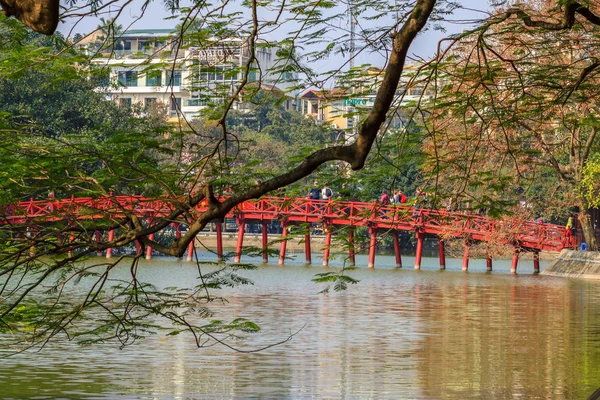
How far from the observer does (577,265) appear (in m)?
34.8

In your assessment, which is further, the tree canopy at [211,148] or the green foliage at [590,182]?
the green foliage at [590,182]

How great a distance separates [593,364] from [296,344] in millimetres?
4393

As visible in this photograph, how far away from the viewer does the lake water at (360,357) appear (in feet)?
41.4

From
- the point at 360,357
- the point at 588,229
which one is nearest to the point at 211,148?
the point at 360,357

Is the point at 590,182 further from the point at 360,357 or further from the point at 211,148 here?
the point at 211,148

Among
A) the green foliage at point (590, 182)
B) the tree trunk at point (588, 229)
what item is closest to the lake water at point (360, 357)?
the green foliage at point (590, 182)

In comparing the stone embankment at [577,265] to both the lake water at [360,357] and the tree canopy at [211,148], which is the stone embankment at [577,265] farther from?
the tree canopy at [211,148]

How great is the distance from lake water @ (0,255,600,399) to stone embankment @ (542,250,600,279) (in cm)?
747

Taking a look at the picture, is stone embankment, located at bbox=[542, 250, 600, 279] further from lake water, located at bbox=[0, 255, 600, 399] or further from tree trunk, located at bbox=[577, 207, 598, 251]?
lake water, located at bbox=[0, 255, 600, 399]

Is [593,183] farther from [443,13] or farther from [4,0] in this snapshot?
[4,0]

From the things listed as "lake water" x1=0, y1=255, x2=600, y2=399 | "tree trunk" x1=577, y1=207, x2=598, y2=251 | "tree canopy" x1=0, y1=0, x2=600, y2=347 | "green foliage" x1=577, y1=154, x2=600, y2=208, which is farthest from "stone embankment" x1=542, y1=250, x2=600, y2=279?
"tree canopy" x1=0, y1=0, x2=600, y2=347

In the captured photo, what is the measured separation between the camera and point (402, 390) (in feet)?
41.7

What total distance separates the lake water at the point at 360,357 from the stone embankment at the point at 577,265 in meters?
7.47

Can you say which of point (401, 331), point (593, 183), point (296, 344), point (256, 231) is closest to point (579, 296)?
point (593, 183)
